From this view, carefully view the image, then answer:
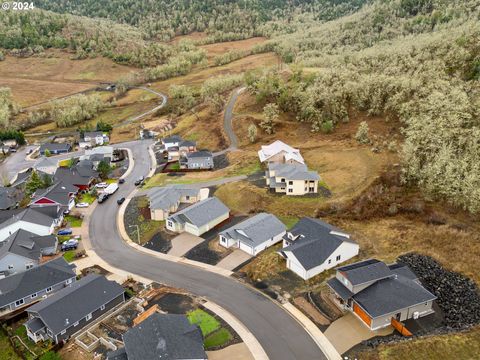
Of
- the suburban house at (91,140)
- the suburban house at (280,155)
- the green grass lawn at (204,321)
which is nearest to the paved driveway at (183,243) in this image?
the green grass lawn at (204,321)

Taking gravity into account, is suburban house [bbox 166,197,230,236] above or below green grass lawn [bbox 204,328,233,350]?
above

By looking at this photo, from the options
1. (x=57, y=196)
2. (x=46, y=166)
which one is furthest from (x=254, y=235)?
(x=46, y=166)

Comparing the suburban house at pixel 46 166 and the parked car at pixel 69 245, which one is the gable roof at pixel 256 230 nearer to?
the parked car at pixel 69 245

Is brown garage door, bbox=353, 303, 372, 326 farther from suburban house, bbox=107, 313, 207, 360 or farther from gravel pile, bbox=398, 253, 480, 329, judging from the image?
suburban house, bbox=107, 313, 207, 360

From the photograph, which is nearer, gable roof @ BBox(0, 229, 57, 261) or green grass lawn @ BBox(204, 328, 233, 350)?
green grass lawn @ BBox(204, 328, 233, 350)

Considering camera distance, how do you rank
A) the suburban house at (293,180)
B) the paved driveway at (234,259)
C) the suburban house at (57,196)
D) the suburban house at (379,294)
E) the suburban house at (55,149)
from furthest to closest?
the suburban house at (55,149), the suburban house at (57,196), the suburban house at (293,180), the paved driveway at (234,259), the suburban house at (379,294)

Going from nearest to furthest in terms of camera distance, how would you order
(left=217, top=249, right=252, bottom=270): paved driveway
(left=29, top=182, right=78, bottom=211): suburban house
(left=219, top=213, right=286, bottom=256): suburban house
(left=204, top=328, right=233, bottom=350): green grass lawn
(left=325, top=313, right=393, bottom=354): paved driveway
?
(left=325, top=313, right=393, bottom=354): paved driveway, (left=204, top=328, right=233, bottom=350): green grass lawn, (left=217, top=249, right=252, bottom=270): paved driveway, (left=219, top=213, right=286, bottom=256): suburban house, (left=29, top=182, right=78, bottom=211): suburban house

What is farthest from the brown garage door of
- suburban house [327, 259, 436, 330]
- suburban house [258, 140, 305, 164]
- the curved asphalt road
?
suburban house [258, 140, 305, 164]

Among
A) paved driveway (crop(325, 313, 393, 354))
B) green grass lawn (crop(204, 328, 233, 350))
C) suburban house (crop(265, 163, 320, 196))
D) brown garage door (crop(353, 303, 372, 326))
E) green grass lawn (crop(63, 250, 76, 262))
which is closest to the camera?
paved driveway (crop(325, 313, 393, 354))

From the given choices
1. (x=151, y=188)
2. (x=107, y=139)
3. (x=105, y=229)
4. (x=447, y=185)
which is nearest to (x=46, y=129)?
(x=107, y=139)
